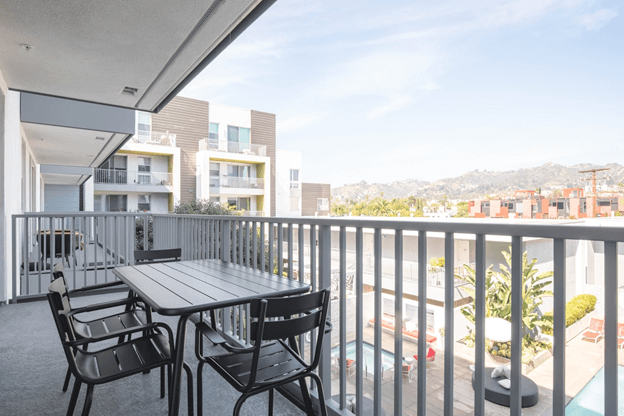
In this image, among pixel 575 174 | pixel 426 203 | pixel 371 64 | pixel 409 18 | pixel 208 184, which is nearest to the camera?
pixel 208 184

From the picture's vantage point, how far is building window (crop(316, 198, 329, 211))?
29983mm

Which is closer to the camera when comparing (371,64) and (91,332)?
(91,332)

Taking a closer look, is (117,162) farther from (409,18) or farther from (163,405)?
(409,18)

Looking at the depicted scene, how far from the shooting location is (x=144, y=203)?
2005 cm

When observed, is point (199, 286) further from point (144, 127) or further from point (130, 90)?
point (144, 127)

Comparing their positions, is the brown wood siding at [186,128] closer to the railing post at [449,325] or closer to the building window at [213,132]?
the building window at [213,132]

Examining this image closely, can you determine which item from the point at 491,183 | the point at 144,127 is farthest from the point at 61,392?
the point at 491,183

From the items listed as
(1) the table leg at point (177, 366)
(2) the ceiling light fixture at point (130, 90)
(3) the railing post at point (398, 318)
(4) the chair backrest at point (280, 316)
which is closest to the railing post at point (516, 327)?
(3) the railing post at point (398, 318)

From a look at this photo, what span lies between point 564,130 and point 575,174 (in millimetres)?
20398

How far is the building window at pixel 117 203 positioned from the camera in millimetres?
19344

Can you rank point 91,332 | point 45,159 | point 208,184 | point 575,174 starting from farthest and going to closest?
point 575,174
point 208,184
point 45,159
point 91,332

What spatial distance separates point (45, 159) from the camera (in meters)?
10.8

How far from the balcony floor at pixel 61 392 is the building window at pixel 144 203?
58.8ft

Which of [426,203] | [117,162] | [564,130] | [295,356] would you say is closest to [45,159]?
[117,162]
